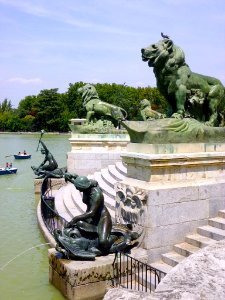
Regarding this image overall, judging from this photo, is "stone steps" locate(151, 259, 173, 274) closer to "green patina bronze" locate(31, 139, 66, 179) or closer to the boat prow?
"green patina bronze" locate(31, 139, 66, 179)

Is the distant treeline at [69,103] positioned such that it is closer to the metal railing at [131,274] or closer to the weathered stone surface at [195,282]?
the metal railing at [131,274]

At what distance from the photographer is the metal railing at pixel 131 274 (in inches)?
251

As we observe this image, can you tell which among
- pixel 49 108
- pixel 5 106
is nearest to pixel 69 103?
pixel 49 108

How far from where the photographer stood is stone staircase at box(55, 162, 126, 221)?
10.8 meters

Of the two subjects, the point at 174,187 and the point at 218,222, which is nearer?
the point at 174,187

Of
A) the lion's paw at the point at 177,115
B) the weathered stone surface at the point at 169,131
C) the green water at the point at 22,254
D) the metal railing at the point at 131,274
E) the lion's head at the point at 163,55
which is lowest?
the green water at the point at 22,254

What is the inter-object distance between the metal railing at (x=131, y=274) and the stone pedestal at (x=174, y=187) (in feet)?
1.46

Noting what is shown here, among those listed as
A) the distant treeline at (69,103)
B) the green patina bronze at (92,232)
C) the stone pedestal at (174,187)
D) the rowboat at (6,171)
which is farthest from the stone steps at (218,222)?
the distant treeline at (69,103)

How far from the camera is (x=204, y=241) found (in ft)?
23.3

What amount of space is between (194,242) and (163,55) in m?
3.81

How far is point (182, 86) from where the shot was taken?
820 centimetres

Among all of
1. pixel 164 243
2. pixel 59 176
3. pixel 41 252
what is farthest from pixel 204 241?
pixel 59 176

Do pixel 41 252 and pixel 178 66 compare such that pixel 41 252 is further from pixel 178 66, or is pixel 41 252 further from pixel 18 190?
pixel 18 190

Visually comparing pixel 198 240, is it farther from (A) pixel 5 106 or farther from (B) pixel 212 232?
(A) pixel 5 106
